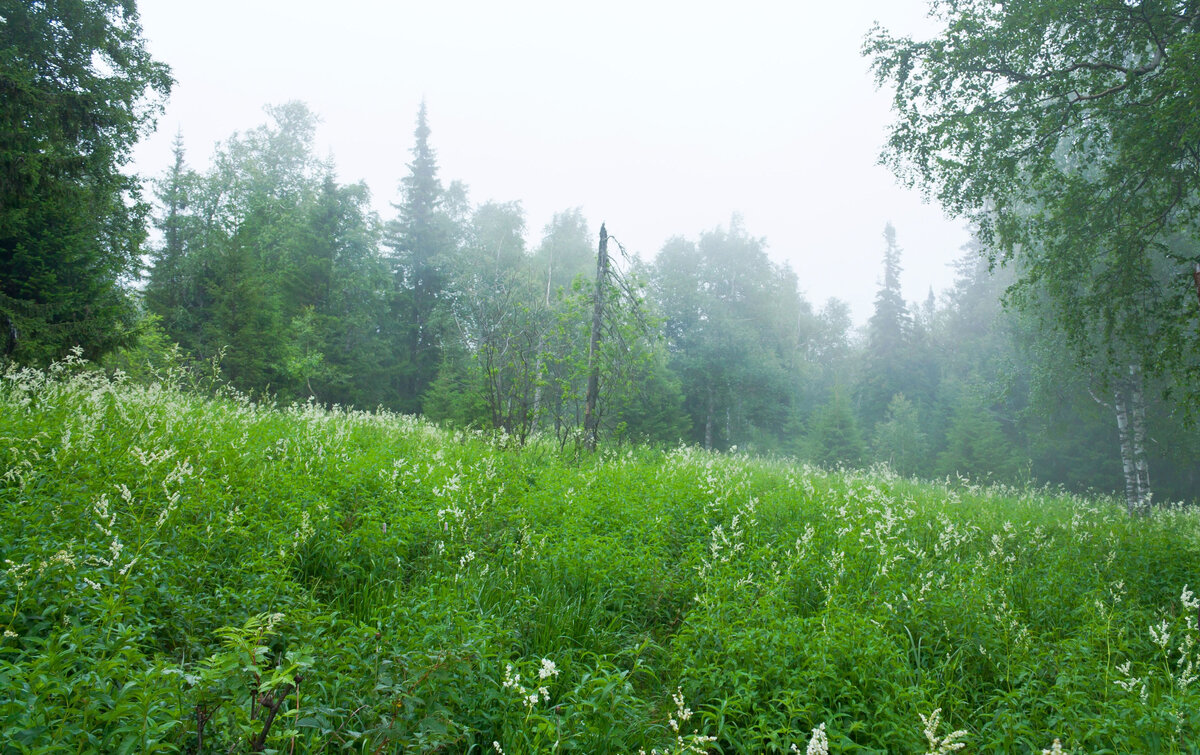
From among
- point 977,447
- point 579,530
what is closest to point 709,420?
point 977,447

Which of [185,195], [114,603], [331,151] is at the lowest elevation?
[114,603]

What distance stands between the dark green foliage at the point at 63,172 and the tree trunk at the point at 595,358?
969 cm

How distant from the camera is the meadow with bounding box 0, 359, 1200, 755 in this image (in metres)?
2.34

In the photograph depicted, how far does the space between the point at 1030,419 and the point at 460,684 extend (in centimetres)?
3053

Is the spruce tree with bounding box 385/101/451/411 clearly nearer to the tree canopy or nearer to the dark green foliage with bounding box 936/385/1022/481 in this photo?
the tree canopy

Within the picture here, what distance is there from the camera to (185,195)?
2820 centimetres

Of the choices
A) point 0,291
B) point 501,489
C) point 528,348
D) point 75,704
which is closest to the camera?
point 75,704

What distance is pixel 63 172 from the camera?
30.1 ft

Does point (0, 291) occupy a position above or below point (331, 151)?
below

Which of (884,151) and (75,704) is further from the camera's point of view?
(884,151)

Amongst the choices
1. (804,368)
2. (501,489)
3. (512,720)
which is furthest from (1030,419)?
(512,720)

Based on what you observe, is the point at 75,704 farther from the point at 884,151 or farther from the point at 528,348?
the point at 884,151

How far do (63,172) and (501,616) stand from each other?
1164 cm

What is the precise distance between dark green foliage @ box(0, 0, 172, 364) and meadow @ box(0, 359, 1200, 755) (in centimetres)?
484
